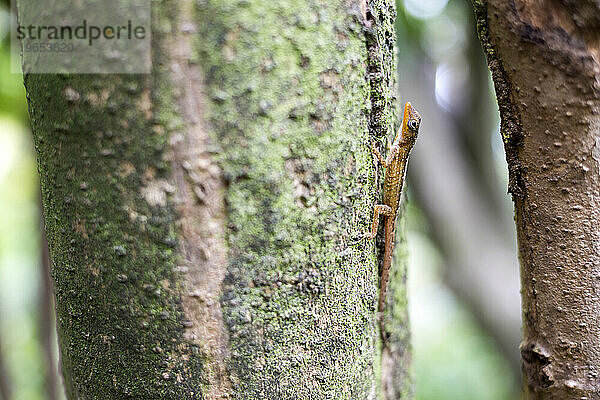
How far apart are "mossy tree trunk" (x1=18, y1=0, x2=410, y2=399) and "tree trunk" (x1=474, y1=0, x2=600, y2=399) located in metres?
0.25

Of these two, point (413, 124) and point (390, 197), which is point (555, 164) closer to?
point (390, 197)

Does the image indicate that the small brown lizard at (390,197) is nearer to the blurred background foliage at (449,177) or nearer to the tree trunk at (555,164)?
the tree trunk at (555,164)

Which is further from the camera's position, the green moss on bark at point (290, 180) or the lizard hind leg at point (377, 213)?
the lizard hind leg at point (377, 213)

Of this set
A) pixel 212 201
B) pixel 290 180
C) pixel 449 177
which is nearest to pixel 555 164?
pixel 290 180

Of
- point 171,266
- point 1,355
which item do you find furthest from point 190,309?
point 1,355

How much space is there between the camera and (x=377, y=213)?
0.87 meters

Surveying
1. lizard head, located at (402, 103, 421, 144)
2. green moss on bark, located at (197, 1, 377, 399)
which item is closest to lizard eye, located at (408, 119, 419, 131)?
lizard head, located at (402, 103, 421, 144)

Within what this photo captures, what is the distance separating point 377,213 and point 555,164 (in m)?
0.31

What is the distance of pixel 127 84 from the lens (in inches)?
23.2

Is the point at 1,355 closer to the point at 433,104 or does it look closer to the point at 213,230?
the point at 213,230

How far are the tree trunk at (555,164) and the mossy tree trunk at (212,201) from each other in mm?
251

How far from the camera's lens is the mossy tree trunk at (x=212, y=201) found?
23.7 inches

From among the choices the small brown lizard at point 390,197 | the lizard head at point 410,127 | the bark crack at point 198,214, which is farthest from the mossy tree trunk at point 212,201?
the lizard head at point 410,127

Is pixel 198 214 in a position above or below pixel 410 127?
below
